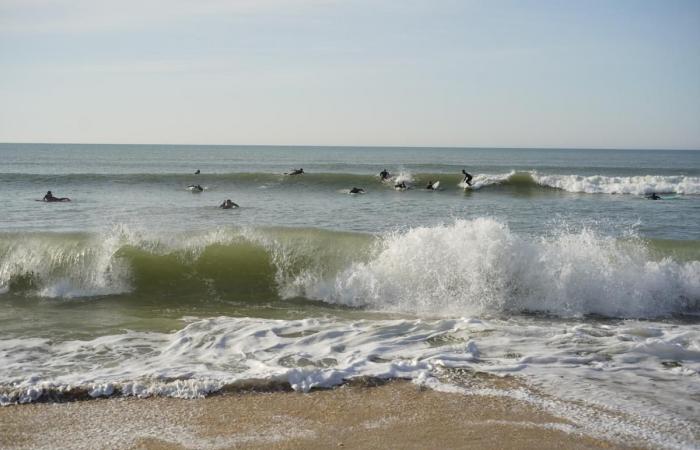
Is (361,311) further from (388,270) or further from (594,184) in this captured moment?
(594,184)

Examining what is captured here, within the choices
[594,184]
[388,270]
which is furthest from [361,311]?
[594,184]

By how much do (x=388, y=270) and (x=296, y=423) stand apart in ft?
17.0

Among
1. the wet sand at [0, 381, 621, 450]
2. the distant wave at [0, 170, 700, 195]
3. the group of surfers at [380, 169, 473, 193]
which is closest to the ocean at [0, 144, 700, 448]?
the wet sand at [0, 381, 621, 450]

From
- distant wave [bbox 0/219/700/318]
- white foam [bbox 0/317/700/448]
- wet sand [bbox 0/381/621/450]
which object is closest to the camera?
wet sand [bbox 0/381/621/450]

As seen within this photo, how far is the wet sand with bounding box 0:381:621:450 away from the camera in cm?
443

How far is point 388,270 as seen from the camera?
976 centimetres

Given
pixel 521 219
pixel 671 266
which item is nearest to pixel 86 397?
pixel 671 266

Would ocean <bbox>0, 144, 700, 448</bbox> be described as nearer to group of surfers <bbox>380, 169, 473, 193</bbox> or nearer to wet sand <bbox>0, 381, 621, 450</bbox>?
wet sand <bbox>0, 381, 621, 450</bbox>

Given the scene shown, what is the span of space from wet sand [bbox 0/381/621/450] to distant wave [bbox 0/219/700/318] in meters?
3.57

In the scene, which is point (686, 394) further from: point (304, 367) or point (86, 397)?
point (86, 397)

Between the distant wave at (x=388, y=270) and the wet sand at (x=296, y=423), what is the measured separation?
11.7 ft

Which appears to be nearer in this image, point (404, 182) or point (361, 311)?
point (361, 311)

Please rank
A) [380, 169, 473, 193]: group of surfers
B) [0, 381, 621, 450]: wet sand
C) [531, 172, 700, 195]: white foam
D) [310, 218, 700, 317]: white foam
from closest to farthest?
[0, 381, 621, 450]: wet sand, [310, 218, 700, 317]: white foam, [380, 169, 473, 193]: group of surfers, [531, 172, 700, 195]: white foam

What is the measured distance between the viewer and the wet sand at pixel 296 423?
443 centimetres
